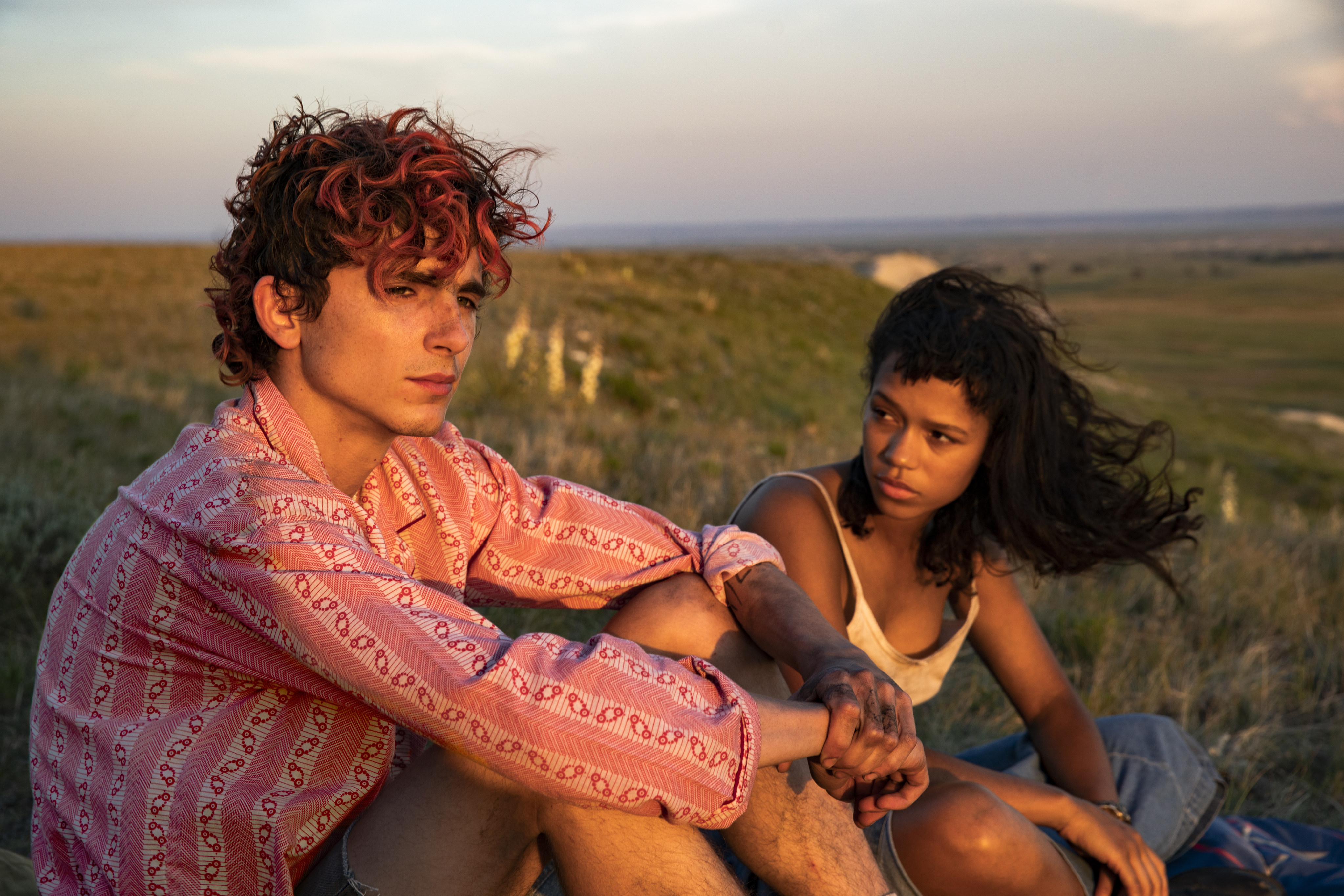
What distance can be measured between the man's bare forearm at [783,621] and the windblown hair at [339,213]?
2.96ft

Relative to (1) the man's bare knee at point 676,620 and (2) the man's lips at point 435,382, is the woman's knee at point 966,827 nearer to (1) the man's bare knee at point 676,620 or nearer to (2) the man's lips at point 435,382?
(1) the man's bare knee at point 676,620

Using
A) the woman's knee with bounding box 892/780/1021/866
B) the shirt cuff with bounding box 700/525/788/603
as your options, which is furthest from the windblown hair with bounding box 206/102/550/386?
the woman's knee with bounding box 892/780/1021/866

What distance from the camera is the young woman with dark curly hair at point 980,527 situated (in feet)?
8.82

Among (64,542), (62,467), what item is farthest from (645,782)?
(62,467)

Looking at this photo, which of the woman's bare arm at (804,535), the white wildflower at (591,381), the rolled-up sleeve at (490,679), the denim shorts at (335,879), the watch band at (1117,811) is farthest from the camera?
the white wildflower at (591,381)

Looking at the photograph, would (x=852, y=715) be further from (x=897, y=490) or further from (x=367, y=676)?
(x=897, y=490)

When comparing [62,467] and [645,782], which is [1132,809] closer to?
[645,782]

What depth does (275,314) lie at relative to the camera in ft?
6.01

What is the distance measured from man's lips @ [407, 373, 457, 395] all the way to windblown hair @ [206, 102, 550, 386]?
0.60ft

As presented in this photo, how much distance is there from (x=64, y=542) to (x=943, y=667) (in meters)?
3.66

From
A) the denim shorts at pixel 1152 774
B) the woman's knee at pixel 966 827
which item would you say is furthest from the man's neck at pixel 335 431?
the denim shorts at pixel 1152 774

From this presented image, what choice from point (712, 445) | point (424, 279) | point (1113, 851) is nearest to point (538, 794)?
point (424, 279)

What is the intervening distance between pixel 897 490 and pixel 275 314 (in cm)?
167

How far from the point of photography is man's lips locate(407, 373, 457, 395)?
1833 millimetres
